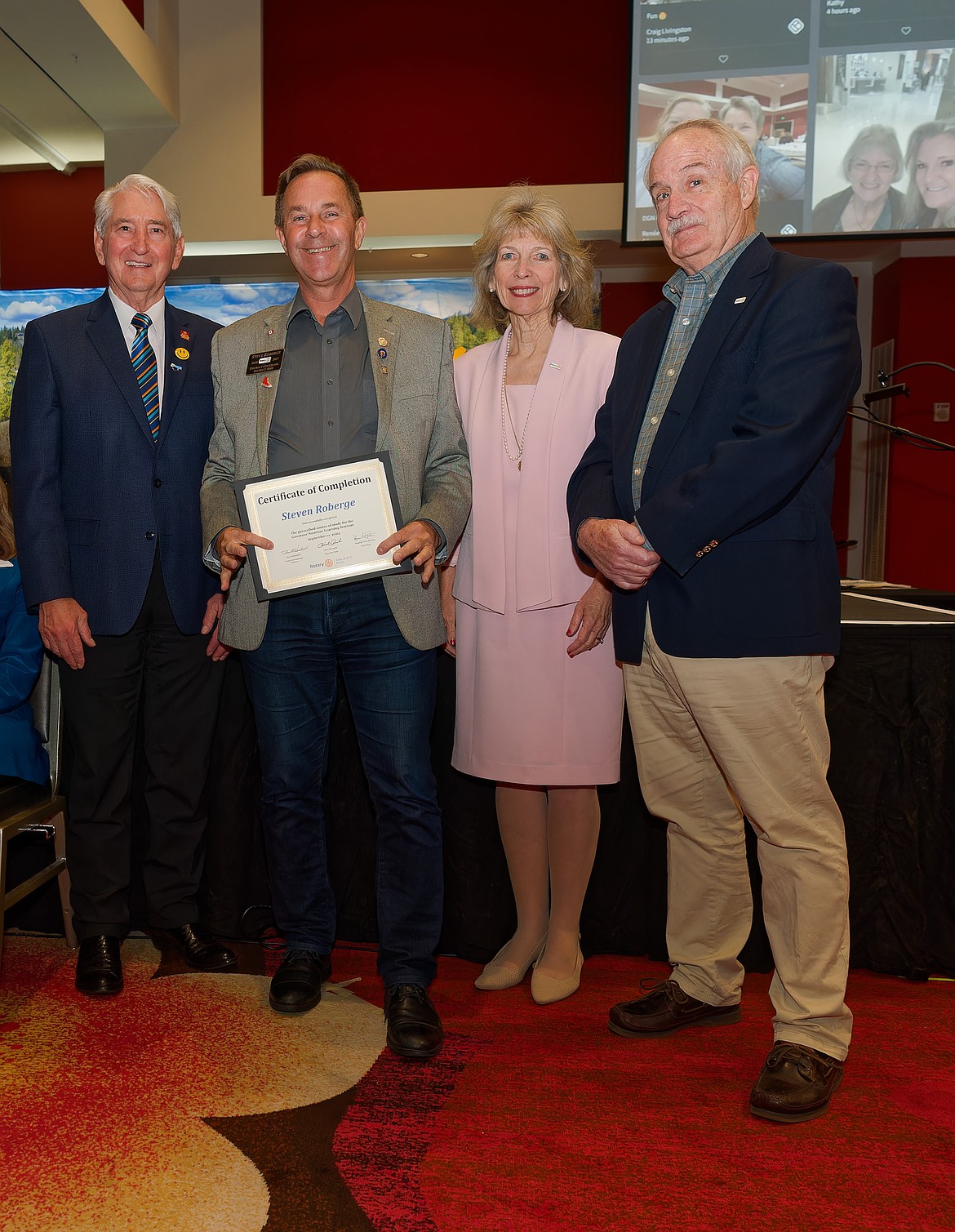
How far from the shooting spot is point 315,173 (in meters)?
2.30

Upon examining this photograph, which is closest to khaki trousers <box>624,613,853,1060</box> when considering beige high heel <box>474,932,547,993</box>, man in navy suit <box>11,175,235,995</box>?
beige high heel <box>474,932,547,993</box>

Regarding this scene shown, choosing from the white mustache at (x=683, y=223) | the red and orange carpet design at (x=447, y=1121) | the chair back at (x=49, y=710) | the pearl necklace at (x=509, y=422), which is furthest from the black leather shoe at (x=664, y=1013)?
the white mustache at (x=683, y=223)

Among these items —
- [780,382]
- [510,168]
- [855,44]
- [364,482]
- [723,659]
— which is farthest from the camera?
[510,168]

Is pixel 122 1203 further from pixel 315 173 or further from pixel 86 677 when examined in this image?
pixel 315 173

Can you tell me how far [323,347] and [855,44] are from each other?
4510 millimetres

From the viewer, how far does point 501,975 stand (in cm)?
255

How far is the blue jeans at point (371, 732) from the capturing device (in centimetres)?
228

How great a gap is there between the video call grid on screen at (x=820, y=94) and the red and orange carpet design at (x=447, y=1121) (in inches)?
177

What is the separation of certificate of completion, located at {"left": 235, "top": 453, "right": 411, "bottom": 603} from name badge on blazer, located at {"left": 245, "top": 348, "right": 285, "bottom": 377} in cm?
30

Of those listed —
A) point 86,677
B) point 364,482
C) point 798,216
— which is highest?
point 798,216

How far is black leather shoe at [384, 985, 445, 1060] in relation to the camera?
85.5 inches

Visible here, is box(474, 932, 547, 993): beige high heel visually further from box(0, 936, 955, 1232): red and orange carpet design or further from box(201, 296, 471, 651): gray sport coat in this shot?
box(201, 296, 471, 651): gray sport coat

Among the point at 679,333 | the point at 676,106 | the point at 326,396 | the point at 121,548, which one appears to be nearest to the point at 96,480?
the point at 121,548

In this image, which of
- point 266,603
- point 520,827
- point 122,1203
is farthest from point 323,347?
point 122,1203
